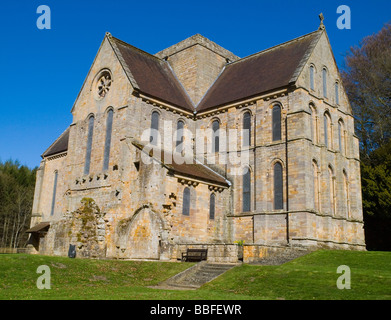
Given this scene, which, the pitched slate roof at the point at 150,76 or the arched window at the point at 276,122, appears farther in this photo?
the pitched slate roof at the point at 150,76

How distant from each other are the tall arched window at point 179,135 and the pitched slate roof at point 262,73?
1995mm

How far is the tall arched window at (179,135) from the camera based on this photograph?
32.9 m

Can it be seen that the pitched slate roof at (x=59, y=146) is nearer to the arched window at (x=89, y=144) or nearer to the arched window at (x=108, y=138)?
the arched window at (x=89, y=144)

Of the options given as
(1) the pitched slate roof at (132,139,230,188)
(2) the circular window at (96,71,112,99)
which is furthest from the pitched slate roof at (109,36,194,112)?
(1) the pitched slate roof at (132,139,230,188)

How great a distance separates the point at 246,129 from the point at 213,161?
11.9ft

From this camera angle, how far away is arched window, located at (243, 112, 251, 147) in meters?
30.6

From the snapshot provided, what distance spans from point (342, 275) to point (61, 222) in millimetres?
19188

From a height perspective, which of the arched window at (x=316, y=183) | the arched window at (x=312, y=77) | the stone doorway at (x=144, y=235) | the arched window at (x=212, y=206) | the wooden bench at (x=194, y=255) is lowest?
the wooden bench at (x=194, y=255)

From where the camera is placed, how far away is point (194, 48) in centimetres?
3744

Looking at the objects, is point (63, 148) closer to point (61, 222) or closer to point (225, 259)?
point (61, 222)

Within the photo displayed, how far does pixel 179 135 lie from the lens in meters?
33.2

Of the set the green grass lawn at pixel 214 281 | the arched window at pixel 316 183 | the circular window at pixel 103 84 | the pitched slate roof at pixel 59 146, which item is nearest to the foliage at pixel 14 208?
the pitched slate roof at pixel 59 146

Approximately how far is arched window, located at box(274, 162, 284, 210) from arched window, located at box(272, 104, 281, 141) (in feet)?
6.46
